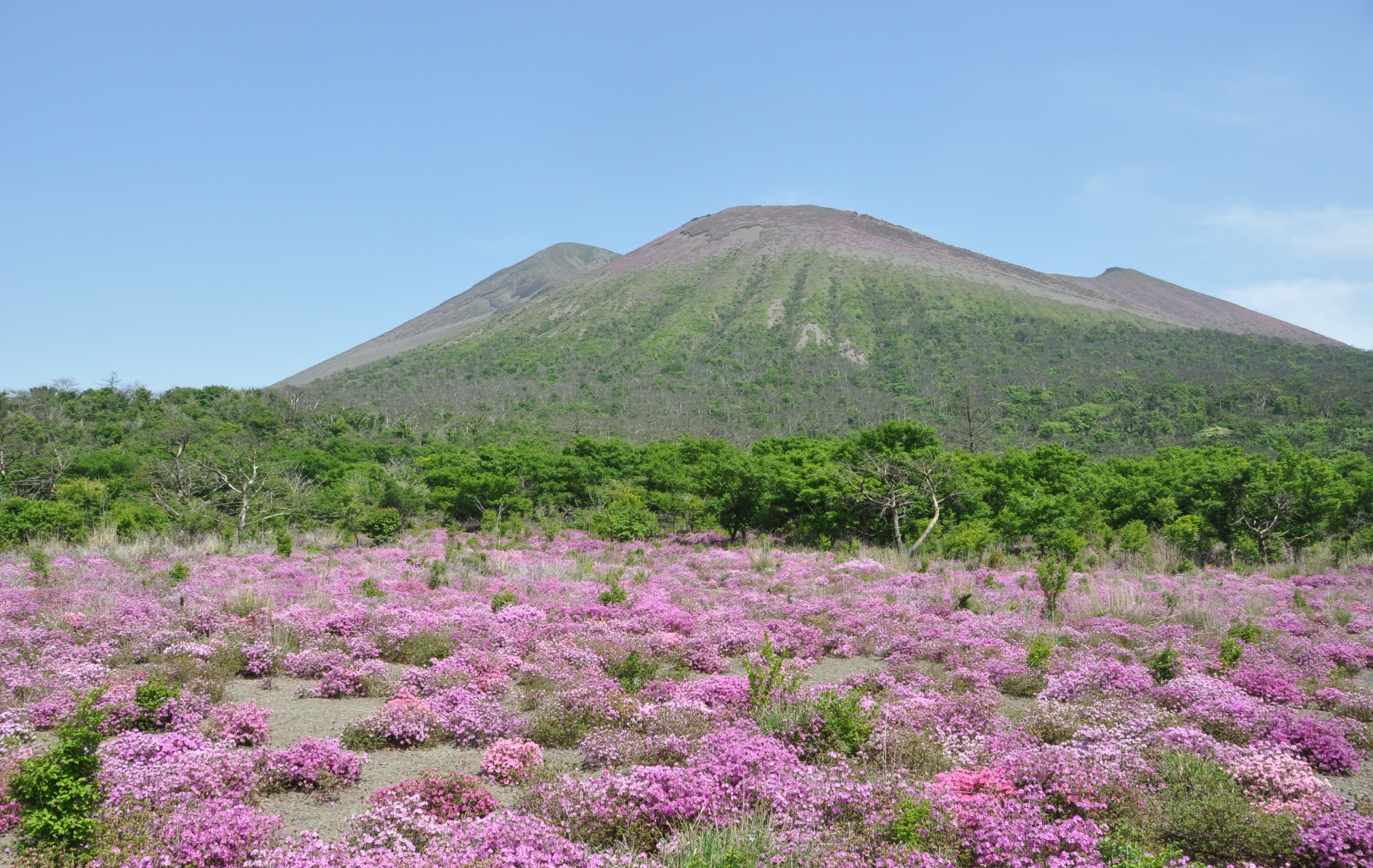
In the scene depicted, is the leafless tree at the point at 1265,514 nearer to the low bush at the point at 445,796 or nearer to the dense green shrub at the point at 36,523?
the low bush at the point at 445,796

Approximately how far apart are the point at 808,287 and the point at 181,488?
112332 millimetres

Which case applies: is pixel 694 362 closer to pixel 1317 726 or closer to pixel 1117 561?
pixel 1117 561

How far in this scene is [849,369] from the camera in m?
105

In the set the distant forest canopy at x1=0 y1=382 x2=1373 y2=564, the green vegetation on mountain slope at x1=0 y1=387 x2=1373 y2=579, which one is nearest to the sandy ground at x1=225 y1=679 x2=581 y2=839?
the distant forest canopy at x1=0 y1=382 x2=1373 y2=564

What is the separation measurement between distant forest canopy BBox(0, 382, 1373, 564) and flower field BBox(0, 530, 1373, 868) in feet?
27.6

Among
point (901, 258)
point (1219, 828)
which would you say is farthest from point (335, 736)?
point (901, 258)

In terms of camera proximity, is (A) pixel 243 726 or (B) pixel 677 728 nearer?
(A) pixel 243 726

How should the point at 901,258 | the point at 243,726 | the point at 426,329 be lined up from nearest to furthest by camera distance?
the point at 243,726 < the point at 901,258 < the point at 426,329

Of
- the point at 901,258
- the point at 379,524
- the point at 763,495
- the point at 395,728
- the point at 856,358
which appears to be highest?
the point at 901,258

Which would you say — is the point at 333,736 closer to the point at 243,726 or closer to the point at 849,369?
the point at 243,726

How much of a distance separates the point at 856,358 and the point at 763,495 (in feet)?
283

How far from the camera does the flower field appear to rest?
14.6 feet

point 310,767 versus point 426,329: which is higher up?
point 426,329

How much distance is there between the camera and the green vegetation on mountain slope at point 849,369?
75812mm
